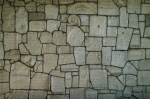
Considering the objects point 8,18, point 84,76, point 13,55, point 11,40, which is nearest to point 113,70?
point 84,76

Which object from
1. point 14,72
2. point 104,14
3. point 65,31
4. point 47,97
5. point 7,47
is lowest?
point 47,97

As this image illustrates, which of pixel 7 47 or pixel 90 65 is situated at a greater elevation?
pixel 7 47

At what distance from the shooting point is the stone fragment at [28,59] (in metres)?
5.21

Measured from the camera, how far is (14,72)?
521cm

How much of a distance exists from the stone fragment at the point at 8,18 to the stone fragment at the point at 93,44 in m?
1.47

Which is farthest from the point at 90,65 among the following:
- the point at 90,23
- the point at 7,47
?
the point at 7,47

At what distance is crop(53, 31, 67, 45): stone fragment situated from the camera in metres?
5.22

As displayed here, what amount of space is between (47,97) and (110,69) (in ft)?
4.45

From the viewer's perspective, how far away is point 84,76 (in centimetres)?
526

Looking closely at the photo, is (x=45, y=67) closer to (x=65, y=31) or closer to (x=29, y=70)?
(x=29, y=70)

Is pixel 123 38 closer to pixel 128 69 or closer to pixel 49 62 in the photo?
pixel 128 69

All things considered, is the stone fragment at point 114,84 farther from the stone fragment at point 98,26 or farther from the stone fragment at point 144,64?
the stone fragment at point 98,26

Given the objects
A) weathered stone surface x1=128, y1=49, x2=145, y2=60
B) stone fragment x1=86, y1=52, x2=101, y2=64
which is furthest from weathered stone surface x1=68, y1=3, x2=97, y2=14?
weathered stone surface x1=128, y1=49, x2=145, y2=60

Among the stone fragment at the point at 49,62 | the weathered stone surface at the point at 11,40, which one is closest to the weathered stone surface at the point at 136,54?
the stone fragment at the point at 49,62
